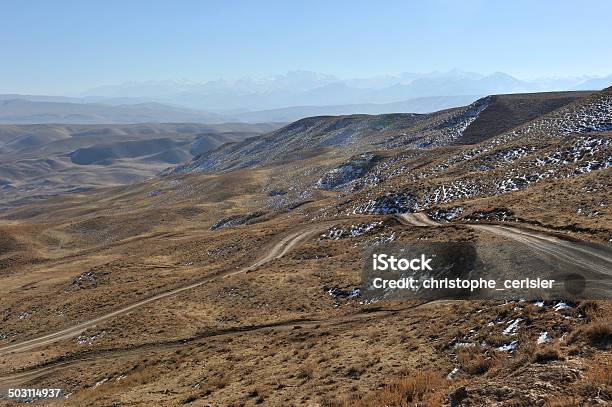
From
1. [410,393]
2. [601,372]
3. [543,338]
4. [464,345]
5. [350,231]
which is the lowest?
[350,231]

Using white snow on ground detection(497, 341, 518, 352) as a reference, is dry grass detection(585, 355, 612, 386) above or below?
above

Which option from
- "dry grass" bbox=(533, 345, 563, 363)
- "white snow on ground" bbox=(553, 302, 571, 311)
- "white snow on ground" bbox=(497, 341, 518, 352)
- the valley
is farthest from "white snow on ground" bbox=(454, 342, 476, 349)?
"white snow on ground" bbox=(553, 302, 571, 311)

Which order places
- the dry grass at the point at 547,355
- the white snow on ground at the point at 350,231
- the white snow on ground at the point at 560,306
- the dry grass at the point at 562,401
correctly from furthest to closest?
the white snow on ground at the point at 350,231, the white snow on ground at the point at 560,306, the dry grass at the point at 547,355, the dry grass at the point at 562,401

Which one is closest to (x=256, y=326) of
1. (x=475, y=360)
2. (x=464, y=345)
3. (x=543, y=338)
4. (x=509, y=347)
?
(x=464, y=345)

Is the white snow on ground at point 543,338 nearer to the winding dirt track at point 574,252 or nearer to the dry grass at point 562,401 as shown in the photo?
the dry grass at point 562,401

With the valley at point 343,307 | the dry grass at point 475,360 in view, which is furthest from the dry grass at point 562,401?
the dry grass at point 475,360

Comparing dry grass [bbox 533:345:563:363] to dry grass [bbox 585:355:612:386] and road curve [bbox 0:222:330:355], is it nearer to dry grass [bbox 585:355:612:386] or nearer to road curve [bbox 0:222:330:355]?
dry grass [bbox 585:355:612:386]

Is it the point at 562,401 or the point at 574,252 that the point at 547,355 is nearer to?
the point at 562,401
